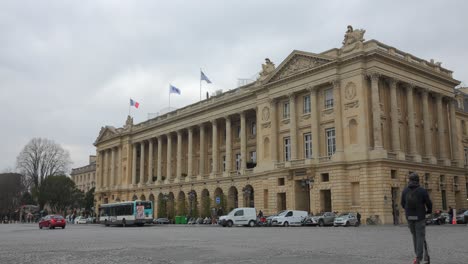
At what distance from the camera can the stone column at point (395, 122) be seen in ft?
162

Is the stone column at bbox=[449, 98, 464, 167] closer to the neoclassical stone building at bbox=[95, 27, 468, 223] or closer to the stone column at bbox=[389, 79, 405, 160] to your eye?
the neoclassical stone building at bbox=[95, 27, 468, 223]

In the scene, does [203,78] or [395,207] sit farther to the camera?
[203,78]

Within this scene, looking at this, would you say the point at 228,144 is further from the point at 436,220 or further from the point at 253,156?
the point at 436,220

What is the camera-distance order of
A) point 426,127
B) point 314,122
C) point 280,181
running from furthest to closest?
point 280,181 < point 426,127 < point 314,122

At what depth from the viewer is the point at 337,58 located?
2000 inches

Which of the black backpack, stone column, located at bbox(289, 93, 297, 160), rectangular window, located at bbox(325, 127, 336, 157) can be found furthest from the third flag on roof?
the black backpack

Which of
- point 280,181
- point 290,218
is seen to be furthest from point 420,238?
point 280,181

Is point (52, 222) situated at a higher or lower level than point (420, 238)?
lower

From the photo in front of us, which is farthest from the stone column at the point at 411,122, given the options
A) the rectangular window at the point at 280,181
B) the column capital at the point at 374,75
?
the rectangular window at the point at 280,181

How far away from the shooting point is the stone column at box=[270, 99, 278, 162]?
58.1m

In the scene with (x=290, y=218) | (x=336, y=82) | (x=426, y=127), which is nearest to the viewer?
(x=290, y=218)

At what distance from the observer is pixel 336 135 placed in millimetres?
50969

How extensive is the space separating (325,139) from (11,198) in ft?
276

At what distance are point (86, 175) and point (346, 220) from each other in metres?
118
